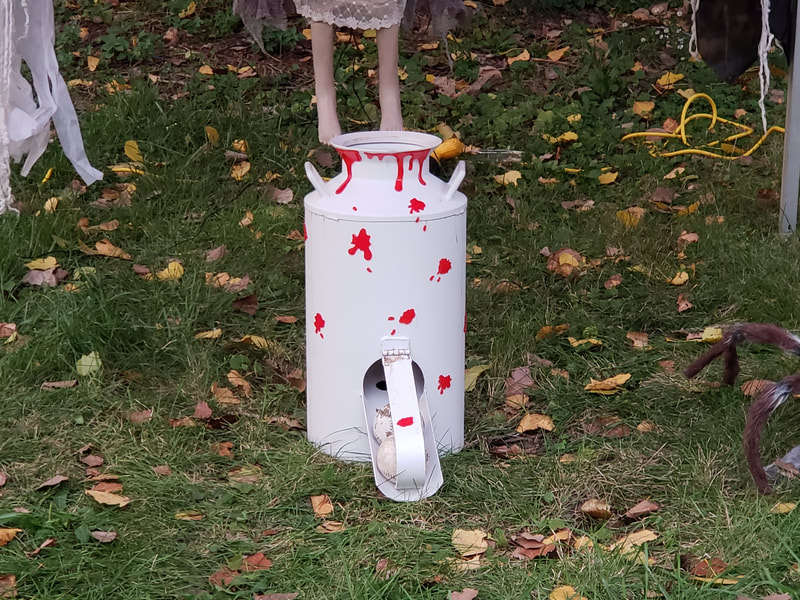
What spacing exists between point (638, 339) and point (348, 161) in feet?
3.74

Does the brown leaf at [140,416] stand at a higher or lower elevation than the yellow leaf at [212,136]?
lower

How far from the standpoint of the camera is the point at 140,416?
2.72 m

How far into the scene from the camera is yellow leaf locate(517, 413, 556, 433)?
271cm

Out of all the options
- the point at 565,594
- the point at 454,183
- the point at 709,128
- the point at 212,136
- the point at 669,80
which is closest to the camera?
the point at 565,594

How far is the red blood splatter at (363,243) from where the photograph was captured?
2377 mm

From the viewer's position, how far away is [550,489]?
2.42m

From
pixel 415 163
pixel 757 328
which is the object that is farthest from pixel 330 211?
pixel 757 328

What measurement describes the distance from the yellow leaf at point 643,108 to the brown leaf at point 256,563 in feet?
11.4

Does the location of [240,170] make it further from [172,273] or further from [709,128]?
[709,128]

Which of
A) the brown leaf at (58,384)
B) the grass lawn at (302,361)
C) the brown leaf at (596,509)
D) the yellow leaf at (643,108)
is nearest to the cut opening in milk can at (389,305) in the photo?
the grass lawn at (302,361)

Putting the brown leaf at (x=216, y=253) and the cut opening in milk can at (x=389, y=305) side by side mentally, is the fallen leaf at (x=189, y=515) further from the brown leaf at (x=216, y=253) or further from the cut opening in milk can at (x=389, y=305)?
the brown leaf at (x=216, y=253)

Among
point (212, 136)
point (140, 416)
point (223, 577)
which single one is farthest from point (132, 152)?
point (223, 577)

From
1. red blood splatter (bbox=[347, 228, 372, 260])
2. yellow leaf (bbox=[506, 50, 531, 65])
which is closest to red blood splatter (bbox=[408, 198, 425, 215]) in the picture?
red blood splatter (bbox=[347, 228, 372, 260])

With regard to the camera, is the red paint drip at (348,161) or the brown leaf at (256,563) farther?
the red paint drip at (348,161)
